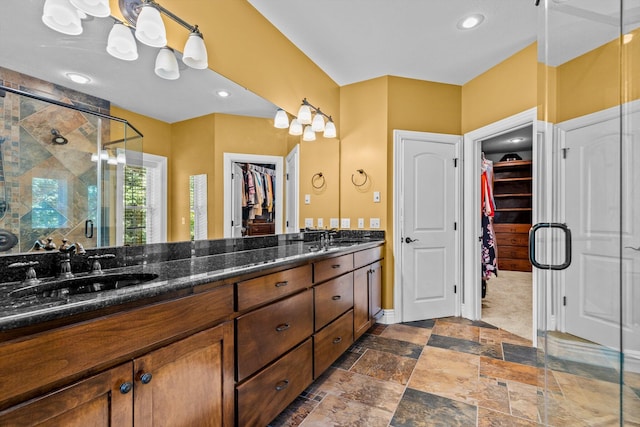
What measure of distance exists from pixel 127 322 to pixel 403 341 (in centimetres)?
241

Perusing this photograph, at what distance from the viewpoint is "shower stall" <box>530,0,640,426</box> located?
1.54m

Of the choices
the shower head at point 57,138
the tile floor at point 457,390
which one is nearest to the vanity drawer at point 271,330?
the tile floor at point 457,390

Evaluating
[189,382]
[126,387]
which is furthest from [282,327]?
[126,387]

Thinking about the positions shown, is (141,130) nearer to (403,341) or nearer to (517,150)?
(403,341)

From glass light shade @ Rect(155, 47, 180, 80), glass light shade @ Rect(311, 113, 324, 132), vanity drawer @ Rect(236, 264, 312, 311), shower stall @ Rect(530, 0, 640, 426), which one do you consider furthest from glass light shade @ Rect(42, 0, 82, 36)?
shower stall @ Rect(530, 0, 640, 426)

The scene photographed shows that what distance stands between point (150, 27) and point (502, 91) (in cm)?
302

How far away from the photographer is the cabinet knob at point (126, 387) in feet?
2.85

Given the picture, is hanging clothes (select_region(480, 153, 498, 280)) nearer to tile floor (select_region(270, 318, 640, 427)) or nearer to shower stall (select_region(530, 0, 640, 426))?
tile floor (select_region(270, 318, 640, 427))

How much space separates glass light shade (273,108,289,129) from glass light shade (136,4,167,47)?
1064 millimetres

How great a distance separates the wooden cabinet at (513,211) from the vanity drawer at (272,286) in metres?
5.68

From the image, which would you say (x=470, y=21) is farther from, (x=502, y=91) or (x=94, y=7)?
(x=94, y=7)

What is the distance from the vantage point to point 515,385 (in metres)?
2.00

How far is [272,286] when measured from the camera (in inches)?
58.6

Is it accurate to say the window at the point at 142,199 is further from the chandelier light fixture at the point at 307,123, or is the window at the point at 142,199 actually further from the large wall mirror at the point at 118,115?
the chandelier light fixture at the point at 307,123
